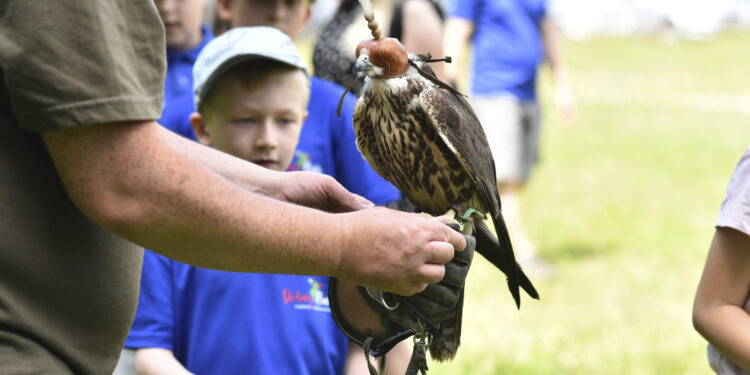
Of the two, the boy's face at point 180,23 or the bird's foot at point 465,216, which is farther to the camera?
the boy's face at point 180,23

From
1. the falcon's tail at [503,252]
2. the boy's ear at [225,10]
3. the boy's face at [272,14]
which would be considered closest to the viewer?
the falcon's tail at [503,252]

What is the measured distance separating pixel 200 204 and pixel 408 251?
0.40m

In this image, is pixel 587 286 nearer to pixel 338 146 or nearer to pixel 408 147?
pixel 338 146

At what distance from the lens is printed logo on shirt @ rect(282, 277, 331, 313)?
2.46 metres

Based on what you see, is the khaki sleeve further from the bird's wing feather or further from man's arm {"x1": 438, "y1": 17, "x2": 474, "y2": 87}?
man's arm {"x1": 438, "y1": 17, "x2": 474, "y2": 87}

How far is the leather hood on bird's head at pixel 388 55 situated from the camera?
71.4 inches

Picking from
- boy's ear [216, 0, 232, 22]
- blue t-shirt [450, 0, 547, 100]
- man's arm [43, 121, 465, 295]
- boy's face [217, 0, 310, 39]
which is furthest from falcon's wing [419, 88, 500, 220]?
blue t-shirt [450, 0, 547, 100]

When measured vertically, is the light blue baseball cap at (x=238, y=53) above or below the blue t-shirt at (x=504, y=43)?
above

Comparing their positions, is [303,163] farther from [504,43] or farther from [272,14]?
[504,43]

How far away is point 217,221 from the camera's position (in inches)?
57.1

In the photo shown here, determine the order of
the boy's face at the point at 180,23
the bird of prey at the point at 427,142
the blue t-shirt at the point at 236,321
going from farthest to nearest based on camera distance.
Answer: the boy's face at the point at 180,23
the blue t-shirt at the point at 236,321
the bird of prey at the point at 427,142

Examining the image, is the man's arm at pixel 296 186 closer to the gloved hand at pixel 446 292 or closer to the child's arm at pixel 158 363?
the gloved hand at pixel 446 292

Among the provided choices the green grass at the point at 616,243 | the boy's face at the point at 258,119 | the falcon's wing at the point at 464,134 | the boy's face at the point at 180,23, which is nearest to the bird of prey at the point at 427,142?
the falcon's wing at the point at 464,134

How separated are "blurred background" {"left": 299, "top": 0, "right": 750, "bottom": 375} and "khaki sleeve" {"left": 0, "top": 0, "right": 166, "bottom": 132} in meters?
3.31
